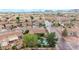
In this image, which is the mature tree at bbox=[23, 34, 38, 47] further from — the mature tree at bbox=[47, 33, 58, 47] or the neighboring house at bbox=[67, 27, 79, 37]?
the neighboring house at bbox=[67, 27, 79, 37]

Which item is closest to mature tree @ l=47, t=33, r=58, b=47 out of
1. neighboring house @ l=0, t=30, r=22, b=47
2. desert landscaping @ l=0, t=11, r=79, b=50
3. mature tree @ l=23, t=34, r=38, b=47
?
desert landscaping @ l=0, t=11, r=79, b=50

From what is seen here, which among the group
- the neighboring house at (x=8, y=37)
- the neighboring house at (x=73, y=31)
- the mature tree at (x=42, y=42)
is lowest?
the mature tree at (x=42, y=42)

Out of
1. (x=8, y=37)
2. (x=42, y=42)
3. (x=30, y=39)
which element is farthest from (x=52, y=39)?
(x=8, y=37)

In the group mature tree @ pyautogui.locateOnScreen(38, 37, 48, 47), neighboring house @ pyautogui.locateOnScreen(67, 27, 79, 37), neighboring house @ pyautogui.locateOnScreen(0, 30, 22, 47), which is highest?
neighboring house @ pyautogui.locateOnScreen(67, 27, 79, 37)

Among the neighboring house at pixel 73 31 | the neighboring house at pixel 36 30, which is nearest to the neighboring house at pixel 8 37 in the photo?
the neighboring house at pixel 36 30

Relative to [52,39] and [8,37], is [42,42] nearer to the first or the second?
[52,39]

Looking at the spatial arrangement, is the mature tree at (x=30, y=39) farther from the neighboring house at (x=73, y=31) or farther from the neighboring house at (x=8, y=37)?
the neighboring house at (x=73, y=31)
